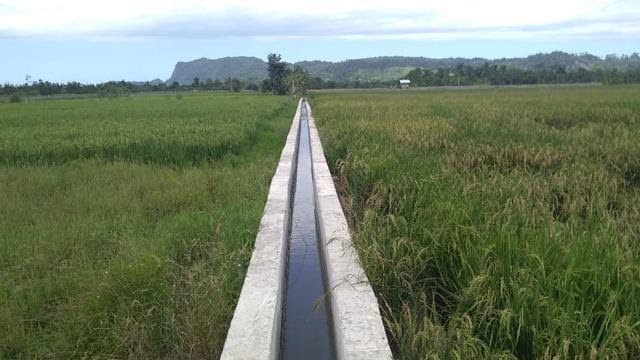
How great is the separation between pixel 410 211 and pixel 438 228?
94 centimetres

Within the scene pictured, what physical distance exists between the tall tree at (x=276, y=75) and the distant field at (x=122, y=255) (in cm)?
7357

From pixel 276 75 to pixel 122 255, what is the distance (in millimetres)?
81214

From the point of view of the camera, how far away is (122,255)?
13.9ft

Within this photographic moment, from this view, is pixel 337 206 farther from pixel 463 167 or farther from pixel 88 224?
pixel 88 224

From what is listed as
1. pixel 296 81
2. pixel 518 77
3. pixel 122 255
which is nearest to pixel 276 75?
pixel 296 81

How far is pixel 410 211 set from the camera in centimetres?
468

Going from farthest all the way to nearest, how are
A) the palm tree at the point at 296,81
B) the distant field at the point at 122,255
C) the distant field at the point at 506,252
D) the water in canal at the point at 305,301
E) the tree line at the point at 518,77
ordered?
1. the palm tree at the point at 296,81
2. the tree line at the point at 518,77
3. the water in canal at the point at 305,301
4. the distant field at the point at 122,255
5. the distant field at the point at 506,252

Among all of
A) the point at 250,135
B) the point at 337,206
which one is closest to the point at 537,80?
the point at 250,135

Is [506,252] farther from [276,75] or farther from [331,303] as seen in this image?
[276,75]

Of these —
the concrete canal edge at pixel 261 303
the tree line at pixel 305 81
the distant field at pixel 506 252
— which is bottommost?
the concrete canal edge at pixel 261 303

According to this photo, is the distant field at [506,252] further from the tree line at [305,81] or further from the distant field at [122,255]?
the tree line at [305,81]

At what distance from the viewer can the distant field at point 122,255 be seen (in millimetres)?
3102

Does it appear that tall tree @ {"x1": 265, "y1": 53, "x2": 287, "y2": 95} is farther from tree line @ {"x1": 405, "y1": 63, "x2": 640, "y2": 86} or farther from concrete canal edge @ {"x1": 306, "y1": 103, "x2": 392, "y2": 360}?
concrete canal edge @ {"x1": 306, "y1": 103, "x2": 392, "y2": 360}

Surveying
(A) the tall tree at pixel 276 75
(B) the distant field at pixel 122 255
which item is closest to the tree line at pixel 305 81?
(A) the tall tree at pixel 276 75
